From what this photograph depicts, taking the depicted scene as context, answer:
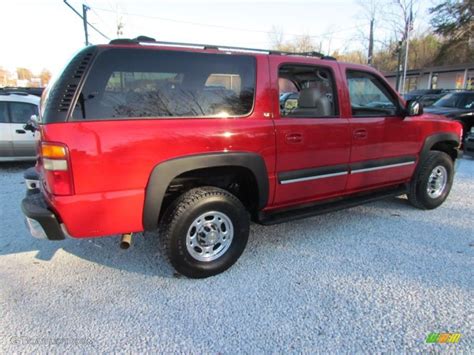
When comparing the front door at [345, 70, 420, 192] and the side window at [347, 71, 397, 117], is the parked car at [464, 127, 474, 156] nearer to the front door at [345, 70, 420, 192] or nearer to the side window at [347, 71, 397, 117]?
the front door at [345, 70, 420, 192]

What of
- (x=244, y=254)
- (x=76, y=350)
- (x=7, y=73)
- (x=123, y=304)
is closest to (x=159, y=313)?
(x=123, y=304)

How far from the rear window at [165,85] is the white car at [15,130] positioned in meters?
5.15

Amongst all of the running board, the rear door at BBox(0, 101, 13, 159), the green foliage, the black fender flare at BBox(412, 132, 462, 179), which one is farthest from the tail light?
the green foliage

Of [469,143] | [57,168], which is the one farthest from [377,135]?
[469,143]

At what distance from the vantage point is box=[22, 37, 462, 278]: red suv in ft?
8.05

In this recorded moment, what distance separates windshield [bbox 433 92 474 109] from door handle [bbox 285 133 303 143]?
9.01 meters

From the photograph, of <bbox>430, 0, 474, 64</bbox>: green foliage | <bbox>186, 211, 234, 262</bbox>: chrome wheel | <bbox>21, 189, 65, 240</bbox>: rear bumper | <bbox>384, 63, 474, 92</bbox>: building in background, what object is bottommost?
<bbox>186, 211, 234, 262</bbox>: chrome wheel

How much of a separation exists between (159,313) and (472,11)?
39.5 metres

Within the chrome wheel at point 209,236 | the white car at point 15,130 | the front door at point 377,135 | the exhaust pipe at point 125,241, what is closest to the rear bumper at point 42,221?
the exhaust pipe at point 125,241

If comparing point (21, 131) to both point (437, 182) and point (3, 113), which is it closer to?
point (3, 113)

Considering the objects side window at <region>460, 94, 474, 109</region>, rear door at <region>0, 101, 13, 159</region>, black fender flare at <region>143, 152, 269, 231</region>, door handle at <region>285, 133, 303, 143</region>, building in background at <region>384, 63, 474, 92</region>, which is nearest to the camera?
black fender flare at <region>143, 152, 269, 231</region>

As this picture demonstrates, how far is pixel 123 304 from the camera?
267 centimetres

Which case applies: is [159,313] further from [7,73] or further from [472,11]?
[7,73]

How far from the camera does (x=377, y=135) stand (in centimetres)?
390
